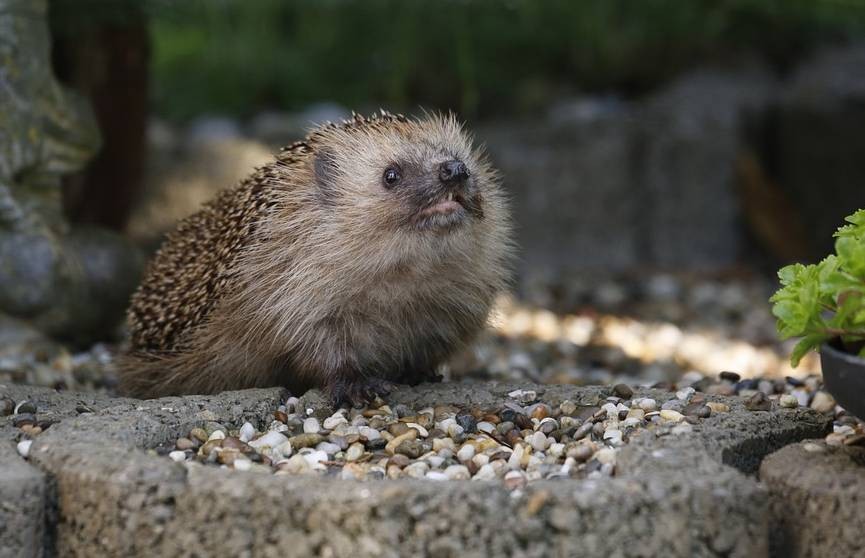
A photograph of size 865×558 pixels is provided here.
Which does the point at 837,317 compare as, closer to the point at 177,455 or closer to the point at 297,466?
the point at 297,466

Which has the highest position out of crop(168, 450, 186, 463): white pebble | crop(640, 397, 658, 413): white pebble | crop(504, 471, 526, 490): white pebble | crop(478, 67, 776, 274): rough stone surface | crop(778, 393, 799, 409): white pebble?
crop(478, 67, 776, 274): rough stone surface

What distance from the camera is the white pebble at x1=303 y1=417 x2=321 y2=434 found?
4164 mm

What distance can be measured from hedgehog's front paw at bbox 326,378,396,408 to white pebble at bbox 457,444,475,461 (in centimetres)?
69

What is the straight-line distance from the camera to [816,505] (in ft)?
11.0

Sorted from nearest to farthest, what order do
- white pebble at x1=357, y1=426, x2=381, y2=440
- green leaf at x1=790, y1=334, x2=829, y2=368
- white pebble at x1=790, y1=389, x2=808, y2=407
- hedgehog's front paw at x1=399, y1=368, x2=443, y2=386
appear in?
green leaf at x1=790, y1=334, x2=829, y2=368
white pebble at x1=357, y1=426, x2=381, y2=440
white pebble at x1=790, y1=389, x2=808, y2=407
hedgehog's front paw at x1=399, y1=368, x2=443, y2=386

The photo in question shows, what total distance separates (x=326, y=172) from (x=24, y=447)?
68.1 inches

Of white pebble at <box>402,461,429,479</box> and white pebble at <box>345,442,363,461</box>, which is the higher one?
white pebble at <box>345,442,363,461</box>

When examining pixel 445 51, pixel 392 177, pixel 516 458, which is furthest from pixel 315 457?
pixel 445 51

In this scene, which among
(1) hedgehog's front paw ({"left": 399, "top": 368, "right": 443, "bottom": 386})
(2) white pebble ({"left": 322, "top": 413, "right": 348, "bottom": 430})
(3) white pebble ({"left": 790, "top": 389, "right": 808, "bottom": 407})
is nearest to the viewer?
(2) white pebble ({"left": 322, "top": 413, "right": 348, "bottom": 430})

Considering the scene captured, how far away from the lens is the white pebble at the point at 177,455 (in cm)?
372

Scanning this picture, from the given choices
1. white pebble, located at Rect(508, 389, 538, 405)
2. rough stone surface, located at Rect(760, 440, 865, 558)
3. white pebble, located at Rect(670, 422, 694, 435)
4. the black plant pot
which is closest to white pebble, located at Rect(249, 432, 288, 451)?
white pebble, located at Rect(508, 389, 538, 405)

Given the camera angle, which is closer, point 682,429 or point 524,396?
point 682,429

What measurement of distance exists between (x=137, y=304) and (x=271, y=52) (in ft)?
18.1

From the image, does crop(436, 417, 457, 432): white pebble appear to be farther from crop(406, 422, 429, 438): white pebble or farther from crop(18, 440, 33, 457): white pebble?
crop(18, 440, 33, 457): white pebble
